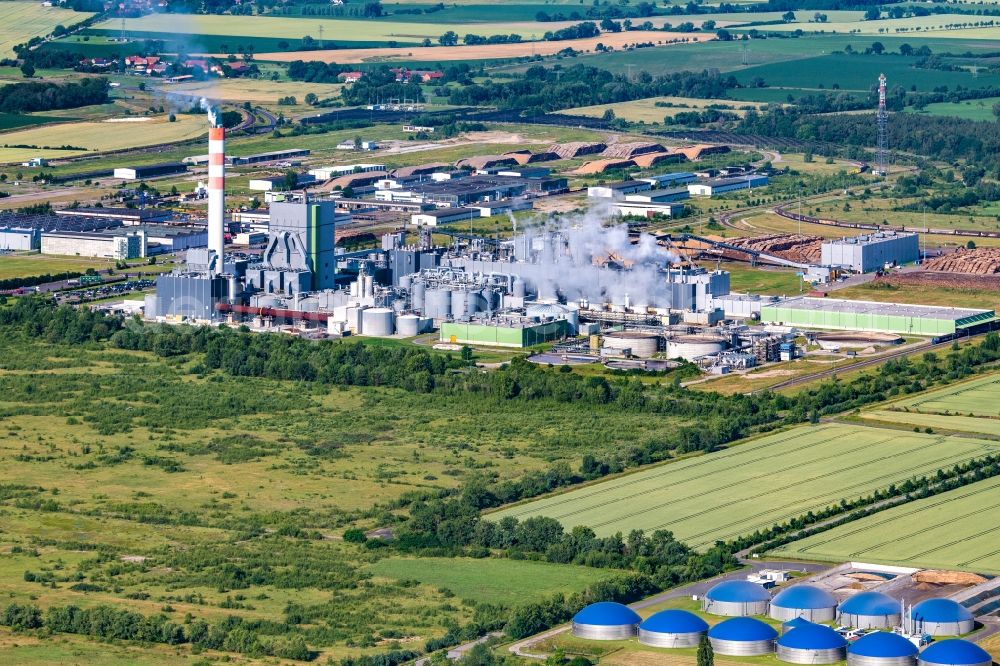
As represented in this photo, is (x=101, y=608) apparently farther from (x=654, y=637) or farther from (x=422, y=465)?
(x=422, y=465)

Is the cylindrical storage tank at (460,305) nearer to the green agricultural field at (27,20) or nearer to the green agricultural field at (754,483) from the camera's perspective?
the green agricultural field at (754,483)

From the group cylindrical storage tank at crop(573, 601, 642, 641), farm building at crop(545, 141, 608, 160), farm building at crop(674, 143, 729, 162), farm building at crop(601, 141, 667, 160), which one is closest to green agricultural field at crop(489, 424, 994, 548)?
cylindrical storage tank at crop(573, 601, 642, 641)

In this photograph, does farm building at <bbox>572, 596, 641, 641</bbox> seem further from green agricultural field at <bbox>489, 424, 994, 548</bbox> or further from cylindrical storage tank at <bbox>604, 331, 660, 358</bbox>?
cylindrical storage tank at <bbox>604, 331, 660, 358</bbox>

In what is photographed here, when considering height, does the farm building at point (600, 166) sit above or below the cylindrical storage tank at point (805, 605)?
below

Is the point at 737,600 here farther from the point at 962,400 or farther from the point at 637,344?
the point at 637,344

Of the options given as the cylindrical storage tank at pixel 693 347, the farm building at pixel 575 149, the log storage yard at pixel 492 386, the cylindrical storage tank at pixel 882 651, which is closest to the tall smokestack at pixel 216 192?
the log storage yard at pixel 492 386

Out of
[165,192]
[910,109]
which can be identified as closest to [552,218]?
[165,192]
